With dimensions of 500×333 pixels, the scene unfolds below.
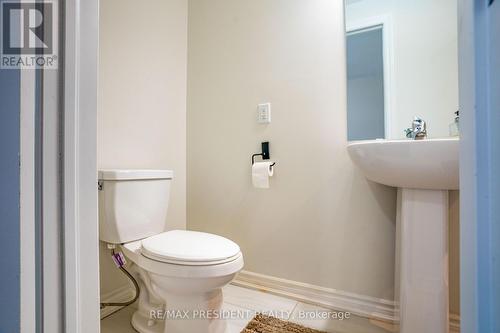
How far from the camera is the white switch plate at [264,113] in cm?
149

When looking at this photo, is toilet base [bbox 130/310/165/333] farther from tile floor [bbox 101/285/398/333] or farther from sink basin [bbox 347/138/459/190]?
sink basin [bbox 347/138/459/190]

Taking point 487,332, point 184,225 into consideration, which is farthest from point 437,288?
point 184,225

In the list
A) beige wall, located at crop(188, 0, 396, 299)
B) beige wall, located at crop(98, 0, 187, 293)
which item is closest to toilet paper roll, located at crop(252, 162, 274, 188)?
beige wall, located at crop(188, 0, 396, 299)

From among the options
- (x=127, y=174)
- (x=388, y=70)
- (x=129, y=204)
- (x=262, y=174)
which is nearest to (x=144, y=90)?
(x=127, y=174)

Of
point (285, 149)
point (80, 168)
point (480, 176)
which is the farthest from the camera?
point (285, 149)

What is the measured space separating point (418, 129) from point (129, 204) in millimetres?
1328

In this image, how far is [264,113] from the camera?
1501 millimetres

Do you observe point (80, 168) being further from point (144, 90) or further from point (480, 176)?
point (144, 90)

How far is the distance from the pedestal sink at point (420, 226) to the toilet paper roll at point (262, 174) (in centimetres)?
55

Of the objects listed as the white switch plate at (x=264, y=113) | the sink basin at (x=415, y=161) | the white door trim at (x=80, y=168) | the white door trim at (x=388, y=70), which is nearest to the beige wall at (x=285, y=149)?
the white switch plate at (x=264, y=113)

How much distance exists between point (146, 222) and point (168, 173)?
263mm

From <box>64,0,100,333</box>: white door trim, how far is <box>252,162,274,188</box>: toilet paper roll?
956mm

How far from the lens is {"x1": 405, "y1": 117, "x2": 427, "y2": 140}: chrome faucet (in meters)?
1.06

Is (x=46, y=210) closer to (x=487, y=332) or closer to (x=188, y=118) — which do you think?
(x=487, y=332)
